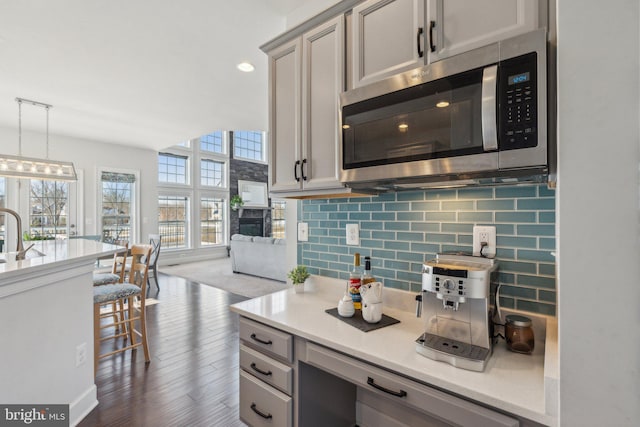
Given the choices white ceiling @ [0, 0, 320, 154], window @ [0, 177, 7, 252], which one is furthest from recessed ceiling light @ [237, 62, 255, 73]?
window @ [0, 177, 7, 252]

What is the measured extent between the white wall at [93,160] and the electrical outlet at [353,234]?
20.2 ft

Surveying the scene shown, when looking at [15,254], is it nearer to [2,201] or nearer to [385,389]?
[385,389]

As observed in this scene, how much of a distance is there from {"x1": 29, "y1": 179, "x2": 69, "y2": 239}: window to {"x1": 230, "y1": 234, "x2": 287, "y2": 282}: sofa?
311cm

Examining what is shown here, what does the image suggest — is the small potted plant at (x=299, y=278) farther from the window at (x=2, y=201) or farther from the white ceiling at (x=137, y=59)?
the window at (x=2, y=201)

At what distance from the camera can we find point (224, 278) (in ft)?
→ 19.2

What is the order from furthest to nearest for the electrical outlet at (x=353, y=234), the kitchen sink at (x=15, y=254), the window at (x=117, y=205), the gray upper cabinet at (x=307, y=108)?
the window at (x=117, y=205) → the kitchen sink at (x=15, y=254) → the electrical outlet at (x=353, y=234) → the gray upper cabinet at (x=307, y=108)

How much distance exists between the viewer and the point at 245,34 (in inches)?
101

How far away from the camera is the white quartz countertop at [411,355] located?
Result: 85 cm

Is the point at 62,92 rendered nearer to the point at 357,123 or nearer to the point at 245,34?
the point at 245,34

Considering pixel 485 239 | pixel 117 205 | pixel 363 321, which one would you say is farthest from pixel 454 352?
pixel 117 205

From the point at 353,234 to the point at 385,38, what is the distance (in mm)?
1019

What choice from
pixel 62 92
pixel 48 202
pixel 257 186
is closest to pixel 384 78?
pixel 62 92

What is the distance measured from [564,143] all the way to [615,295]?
0.36 meters

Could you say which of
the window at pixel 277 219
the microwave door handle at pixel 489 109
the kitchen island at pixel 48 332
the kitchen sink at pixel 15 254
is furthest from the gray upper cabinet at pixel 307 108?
the window at pixel 277 219
